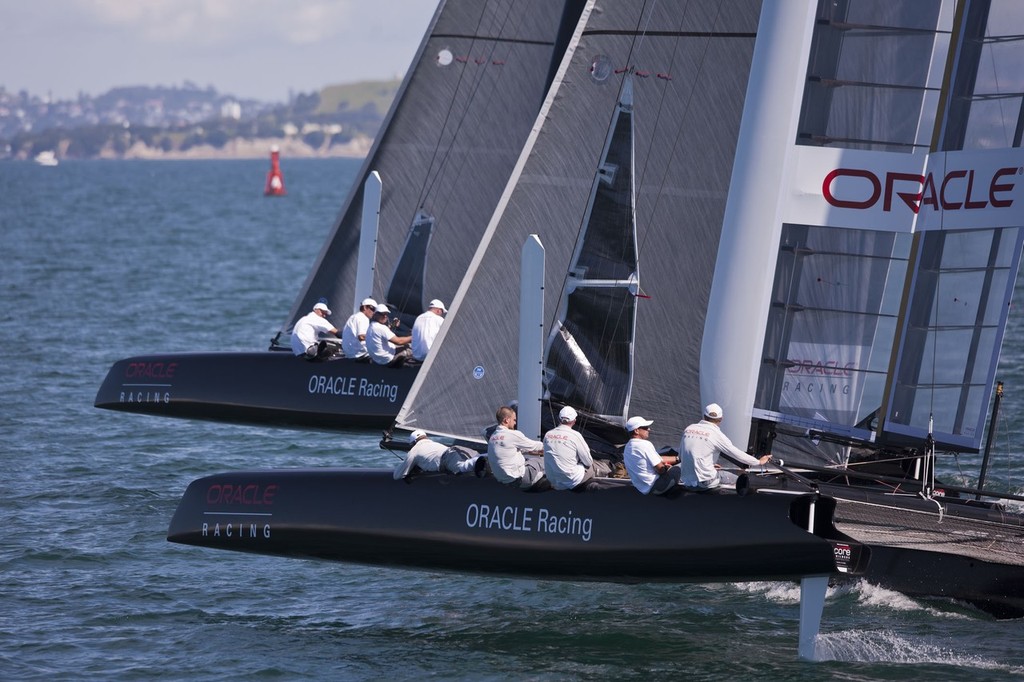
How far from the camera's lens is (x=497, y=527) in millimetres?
13000

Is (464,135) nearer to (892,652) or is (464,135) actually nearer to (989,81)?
(989,81)

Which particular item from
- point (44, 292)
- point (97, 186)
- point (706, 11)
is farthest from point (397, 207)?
point (97, 186)

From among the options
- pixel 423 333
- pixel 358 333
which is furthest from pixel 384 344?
pixel 423 333

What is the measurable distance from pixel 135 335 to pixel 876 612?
21.4 meters

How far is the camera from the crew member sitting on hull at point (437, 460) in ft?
44.7

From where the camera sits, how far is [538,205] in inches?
568

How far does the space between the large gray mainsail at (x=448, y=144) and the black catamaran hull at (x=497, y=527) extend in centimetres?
709

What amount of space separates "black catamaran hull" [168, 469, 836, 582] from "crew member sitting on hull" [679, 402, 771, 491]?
14cm

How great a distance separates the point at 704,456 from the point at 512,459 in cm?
169

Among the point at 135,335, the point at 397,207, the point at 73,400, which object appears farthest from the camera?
the point at 135,335

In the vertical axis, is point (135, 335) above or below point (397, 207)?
below

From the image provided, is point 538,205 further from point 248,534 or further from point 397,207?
point 397,207

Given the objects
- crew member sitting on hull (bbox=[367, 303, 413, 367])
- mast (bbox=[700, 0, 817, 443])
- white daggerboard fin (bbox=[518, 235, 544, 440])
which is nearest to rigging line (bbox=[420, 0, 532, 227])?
crew member sitting on hull (bbox=[367, 303, 413, 367])

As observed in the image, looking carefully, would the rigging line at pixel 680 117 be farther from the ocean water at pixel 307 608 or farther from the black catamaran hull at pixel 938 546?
the ocean water at pixel 307 608
